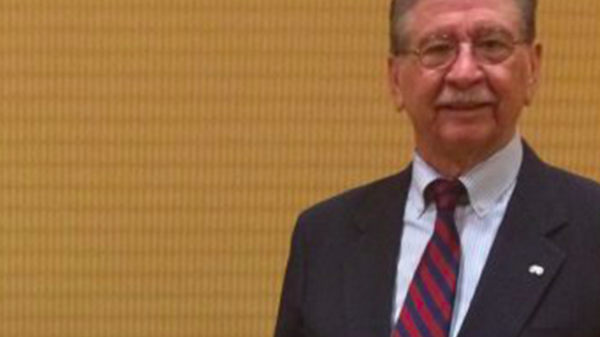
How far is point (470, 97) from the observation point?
1700 mm

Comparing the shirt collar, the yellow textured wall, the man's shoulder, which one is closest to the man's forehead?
the shirt collar

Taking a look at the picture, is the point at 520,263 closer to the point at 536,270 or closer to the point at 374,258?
the point at 536,270

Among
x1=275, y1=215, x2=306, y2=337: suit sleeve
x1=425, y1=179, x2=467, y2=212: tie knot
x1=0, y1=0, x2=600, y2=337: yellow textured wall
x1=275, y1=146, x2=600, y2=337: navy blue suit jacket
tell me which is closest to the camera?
x1=275, y1=146, x2=600, y2=337: navy blue suit jacket

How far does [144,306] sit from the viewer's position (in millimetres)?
3074

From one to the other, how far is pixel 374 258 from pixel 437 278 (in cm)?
14

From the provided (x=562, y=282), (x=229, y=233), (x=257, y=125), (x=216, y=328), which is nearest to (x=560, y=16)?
(x=257, y=125)

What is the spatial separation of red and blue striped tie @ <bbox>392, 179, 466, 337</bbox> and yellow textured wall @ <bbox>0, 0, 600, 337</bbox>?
125 centimetres

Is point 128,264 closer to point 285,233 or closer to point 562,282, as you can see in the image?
point 285,233

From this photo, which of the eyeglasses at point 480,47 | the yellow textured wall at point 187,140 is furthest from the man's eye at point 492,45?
the yellow textured wall at point 187,140

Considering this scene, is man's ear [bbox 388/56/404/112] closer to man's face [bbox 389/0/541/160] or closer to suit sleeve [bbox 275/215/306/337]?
man's face [bbox 389/0/541/160]

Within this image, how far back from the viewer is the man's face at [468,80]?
66.9 inches

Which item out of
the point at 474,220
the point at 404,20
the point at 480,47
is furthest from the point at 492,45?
the point at 474,220

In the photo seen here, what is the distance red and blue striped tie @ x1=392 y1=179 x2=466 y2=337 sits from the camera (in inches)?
67.9

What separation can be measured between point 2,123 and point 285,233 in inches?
31.5
